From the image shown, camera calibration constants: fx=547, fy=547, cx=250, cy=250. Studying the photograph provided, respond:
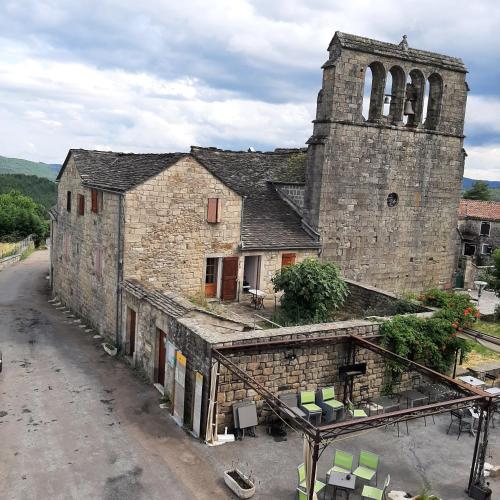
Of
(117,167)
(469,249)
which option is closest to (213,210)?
(117,167)

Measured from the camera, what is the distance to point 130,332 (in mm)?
17594

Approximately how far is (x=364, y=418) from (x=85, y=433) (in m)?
6.74

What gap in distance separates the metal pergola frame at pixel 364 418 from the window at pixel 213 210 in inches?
282

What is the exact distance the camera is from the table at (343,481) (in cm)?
1021

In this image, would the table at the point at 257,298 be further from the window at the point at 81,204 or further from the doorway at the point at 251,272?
the window at the point at 81,204

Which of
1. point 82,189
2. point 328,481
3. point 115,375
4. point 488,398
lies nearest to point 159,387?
point 115,375

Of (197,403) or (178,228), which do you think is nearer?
(197,403)

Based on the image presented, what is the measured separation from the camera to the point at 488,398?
33.4 ft

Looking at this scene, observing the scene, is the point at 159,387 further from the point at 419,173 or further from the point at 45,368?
the point at 419,173

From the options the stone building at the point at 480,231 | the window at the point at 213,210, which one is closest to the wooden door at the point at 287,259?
the window at the point at 213,210

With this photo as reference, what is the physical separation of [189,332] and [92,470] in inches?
145

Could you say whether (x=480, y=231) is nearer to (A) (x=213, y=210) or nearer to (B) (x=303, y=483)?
(A) (x=213, y=210)

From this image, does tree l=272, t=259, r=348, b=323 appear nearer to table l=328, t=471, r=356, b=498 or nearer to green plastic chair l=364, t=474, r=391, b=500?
table l=328, t=471, r=356, b=498

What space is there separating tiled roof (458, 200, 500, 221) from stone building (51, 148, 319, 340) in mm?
23788
